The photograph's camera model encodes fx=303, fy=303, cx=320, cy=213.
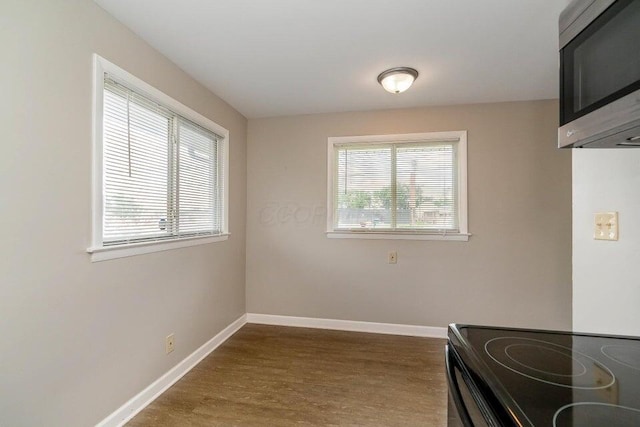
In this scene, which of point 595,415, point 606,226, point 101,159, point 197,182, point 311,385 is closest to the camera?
point 595,415

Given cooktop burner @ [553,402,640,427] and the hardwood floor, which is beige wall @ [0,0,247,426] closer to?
the hardwood floor

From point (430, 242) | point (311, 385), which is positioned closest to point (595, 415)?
point (311, 385)

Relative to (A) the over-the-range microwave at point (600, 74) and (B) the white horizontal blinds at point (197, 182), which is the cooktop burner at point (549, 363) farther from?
(B) the white horizontal blinds at point (197, 182)

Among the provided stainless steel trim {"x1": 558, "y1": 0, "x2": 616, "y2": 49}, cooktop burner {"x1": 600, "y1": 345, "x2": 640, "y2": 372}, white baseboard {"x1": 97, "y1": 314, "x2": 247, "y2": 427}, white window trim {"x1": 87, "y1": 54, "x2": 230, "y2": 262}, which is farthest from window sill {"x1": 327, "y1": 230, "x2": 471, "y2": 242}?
stainless steel trim {"x1": 558, "y1": 0, "x2": 616, "y2": 49}

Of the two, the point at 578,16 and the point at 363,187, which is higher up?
the point at 578,16

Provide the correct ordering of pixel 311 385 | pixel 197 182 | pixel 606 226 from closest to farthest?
pixel 606 226, pixel 311 385, pixel 197 182

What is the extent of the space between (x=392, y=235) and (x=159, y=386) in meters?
2.49

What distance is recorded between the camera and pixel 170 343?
2.35 meters

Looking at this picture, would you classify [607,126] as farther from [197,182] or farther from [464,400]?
[197,182]

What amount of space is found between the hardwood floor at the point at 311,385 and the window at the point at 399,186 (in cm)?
119

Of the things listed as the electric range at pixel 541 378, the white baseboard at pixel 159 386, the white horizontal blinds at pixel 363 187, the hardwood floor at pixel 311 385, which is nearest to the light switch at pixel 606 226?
the electric range at pixel 541 378

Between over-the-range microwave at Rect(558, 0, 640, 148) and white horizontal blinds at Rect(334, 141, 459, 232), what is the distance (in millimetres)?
2203

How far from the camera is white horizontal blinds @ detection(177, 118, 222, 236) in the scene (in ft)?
8.37

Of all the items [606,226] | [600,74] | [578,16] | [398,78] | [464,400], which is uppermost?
[398,78]
